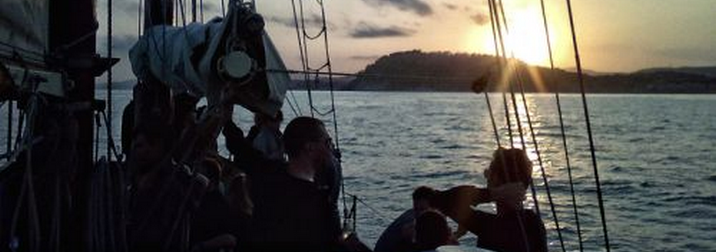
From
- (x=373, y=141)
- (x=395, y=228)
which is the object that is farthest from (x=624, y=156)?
(x=395, y=228)

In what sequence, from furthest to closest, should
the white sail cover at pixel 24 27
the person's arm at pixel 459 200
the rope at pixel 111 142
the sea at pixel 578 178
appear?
the sea at pixel 578 178, the person's arm at pixel 459 200, the rope at pixel 111 142, the white sail cover at pixel 24 27

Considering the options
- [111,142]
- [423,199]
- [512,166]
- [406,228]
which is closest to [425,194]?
[423,199]

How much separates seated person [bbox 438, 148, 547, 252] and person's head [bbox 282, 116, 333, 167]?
0.65 metres

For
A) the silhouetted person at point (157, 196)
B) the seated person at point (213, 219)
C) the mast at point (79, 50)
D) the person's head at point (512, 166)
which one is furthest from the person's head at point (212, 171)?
the person's head at point (512, 166)

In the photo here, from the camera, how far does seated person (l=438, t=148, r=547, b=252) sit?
152 inches

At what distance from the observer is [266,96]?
3.91 m

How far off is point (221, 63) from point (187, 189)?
571 millimetres

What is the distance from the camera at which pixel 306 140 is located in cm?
390

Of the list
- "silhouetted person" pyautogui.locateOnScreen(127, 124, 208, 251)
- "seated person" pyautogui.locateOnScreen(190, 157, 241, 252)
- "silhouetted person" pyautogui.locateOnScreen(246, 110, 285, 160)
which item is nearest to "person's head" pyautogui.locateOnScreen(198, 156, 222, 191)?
"seated person" pyautogui.locateOnScreen(190, 157, 241, 252)

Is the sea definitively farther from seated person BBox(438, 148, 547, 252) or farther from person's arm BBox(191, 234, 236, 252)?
person's arm BBox(191, 234, 236, 252)

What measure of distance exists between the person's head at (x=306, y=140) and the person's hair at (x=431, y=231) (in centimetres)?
57

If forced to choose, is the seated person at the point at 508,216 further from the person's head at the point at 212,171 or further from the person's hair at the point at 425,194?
the person's head at the point at 212,171

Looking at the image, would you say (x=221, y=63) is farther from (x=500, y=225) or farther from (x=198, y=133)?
(x=500, y=225)

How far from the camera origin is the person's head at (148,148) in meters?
4.00
